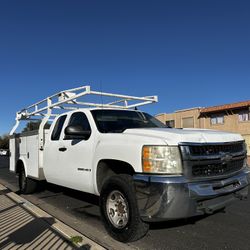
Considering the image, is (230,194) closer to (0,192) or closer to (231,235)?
(231,235)

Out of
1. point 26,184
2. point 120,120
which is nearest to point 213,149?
point 120,120

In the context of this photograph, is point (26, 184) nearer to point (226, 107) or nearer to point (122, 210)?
point (122, 210)

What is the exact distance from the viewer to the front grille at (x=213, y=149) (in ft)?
14.2

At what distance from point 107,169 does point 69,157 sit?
1.17 m

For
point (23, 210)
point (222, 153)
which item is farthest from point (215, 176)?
point (23, 210)

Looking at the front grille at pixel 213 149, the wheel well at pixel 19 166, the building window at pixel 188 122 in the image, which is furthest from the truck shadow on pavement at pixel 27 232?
the building window at pixel 188 122

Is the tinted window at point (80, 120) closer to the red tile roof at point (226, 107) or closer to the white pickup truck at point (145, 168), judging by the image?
the white pickup truck at point (145, 168)

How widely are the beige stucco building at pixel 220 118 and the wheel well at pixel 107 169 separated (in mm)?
31114

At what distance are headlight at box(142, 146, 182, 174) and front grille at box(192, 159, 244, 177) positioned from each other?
0.25 m

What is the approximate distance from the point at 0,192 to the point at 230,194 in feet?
23.2

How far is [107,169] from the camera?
5305 mm

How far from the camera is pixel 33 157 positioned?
7984mm

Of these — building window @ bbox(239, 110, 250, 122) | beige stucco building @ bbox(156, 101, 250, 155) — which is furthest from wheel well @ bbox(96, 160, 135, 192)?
building window @ bbox(239, 110, 250, 122)

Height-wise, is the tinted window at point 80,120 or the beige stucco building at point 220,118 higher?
the beige stucco building at point 220,118
